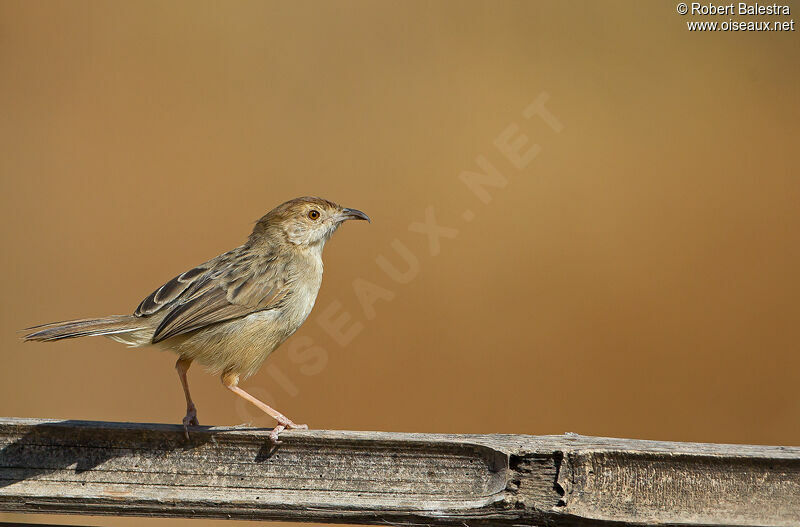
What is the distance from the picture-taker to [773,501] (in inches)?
101

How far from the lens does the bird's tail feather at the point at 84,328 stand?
168 inches

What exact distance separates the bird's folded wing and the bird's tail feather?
106 mm

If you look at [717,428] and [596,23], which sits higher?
[596,23]

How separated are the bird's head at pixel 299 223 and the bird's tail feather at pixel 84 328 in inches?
50.6

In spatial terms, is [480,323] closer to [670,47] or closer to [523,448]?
[670,47]

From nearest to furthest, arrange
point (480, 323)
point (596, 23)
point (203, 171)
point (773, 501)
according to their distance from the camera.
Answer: point (773, 501)
point (480, 323)
point (203, 171)
point (596, 23)

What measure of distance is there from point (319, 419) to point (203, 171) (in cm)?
391

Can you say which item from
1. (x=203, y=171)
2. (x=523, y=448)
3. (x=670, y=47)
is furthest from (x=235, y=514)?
(x=670, y=47)

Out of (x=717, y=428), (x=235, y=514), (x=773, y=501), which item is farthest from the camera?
(x=717, y=428)

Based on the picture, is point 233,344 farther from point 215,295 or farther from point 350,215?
point 350,215

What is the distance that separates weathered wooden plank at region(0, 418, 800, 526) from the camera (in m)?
2.58

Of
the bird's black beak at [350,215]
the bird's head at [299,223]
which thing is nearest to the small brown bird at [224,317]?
the bird's head at [299,223]

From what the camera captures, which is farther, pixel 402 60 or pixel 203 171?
pixel 402 60

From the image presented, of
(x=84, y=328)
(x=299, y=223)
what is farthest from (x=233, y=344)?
(x=299, y=223)
